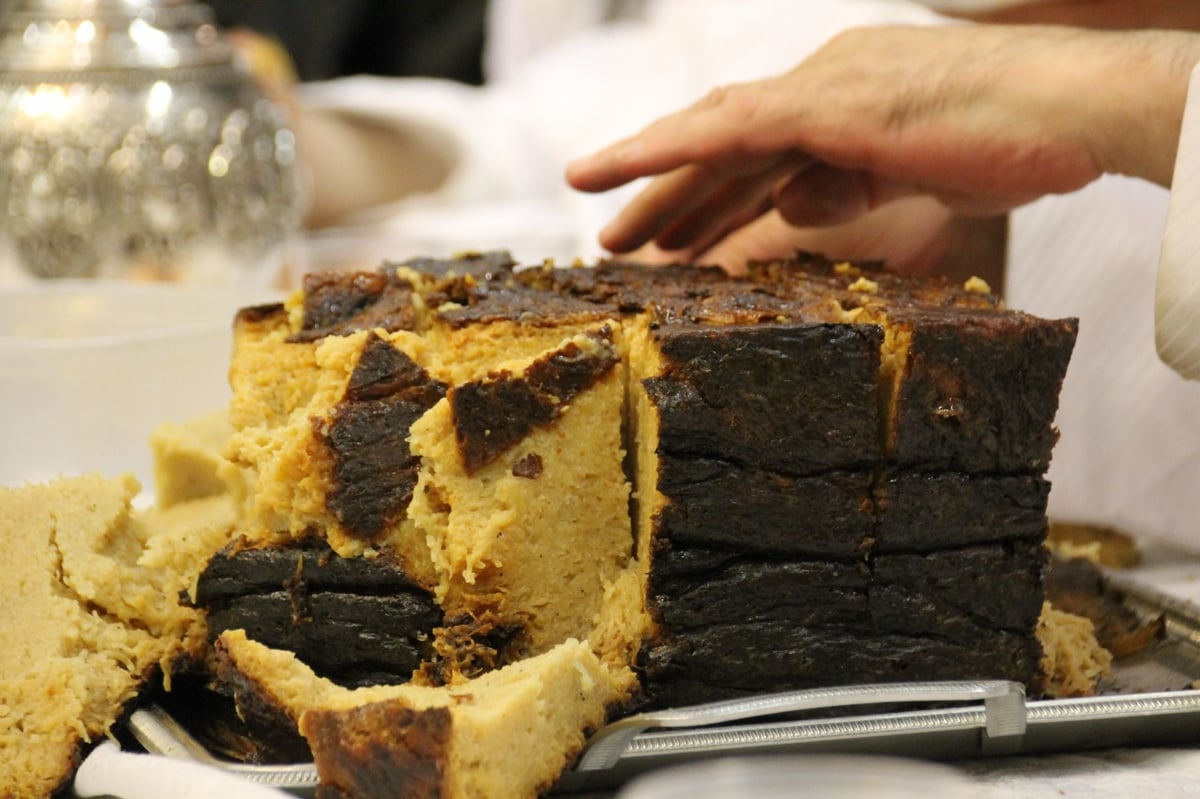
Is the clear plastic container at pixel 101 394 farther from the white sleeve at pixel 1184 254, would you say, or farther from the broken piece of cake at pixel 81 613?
the white sleeve at pixel 1184 254

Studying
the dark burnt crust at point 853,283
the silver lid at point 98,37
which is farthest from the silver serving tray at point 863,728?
the silver lid at point 98,37

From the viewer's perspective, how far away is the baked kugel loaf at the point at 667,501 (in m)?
0.91

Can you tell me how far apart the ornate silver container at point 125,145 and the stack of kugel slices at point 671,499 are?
128 cm

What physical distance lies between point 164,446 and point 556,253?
139 cm

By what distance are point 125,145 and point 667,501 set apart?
4.94ft

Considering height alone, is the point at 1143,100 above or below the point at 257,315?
above

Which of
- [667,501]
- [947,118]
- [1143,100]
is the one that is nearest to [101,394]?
[667,501]

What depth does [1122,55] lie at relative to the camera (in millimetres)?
1160

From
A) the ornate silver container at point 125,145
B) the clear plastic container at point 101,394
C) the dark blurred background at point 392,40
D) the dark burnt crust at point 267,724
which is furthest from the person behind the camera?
the dark blurred background at point 392,40

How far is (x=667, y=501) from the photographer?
0.91 meters

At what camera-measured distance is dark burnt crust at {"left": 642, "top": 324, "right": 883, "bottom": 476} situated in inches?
35.2

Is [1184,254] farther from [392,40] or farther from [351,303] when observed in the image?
[392,40]

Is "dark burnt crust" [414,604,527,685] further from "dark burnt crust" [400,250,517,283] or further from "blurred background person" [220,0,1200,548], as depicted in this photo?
"blurred background person" [220,0,1200,548]

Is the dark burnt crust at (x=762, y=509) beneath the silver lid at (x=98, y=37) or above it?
beneath
